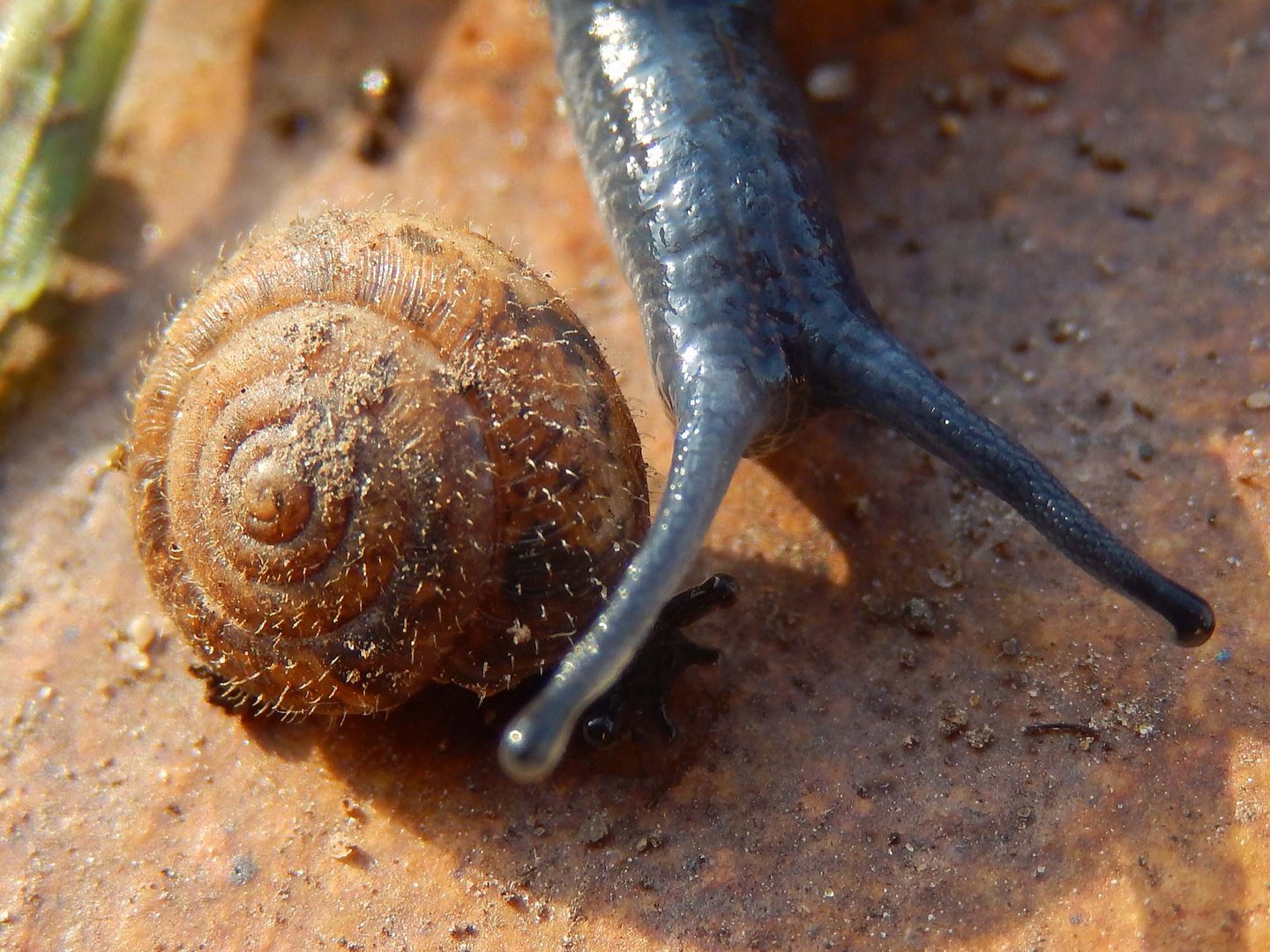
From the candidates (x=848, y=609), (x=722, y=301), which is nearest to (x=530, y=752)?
(x=848, y=609)

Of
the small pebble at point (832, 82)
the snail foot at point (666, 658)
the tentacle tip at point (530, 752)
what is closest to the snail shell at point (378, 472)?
the snail foot at point (666, 658)

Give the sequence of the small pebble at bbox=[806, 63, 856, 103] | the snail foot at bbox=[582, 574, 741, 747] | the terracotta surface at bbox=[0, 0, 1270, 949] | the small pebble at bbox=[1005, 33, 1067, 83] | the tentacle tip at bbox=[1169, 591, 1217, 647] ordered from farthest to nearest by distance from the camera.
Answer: the small pebble at bbox=[806, 63, 856, 103] → the small pebble at bbox=[1005, 33, 1067, 83] → the snail foot at bbox=[582, 574, 741, 747] → the terracotta surface at bbox=[0, 0, 1270, 949] → the tentacle tip at bbox=[1169, 591, 1217, 647]

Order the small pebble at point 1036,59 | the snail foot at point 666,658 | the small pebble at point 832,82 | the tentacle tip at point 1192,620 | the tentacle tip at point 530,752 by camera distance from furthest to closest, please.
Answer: the small pebble at point 832,82
the small pebble at point 1036,59
the snail foot at point 666,658
the tentacle tip at point 1192,620
the tentacle tip at point 530,752

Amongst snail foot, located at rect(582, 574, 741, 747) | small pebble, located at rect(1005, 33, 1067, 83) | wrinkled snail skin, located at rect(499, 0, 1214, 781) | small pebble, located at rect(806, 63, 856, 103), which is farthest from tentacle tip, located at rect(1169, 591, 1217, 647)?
small pebble, located at rect(806, 63, 856, 103)

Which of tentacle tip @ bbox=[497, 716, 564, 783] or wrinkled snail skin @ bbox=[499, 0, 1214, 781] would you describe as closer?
tentacle tip @ bbox=[497, 716, 564, 783]

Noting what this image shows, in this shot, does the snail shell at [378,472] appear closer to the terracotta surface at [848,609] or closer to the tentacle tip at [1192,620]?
the terracotta surface at [848,609]

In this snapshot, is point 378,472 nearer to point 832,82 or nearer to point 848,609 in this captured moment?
point 848,609

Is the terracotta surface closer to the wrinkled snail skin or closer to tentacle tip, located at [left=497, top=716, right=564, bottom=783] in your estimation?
the wrinkled snail skin
